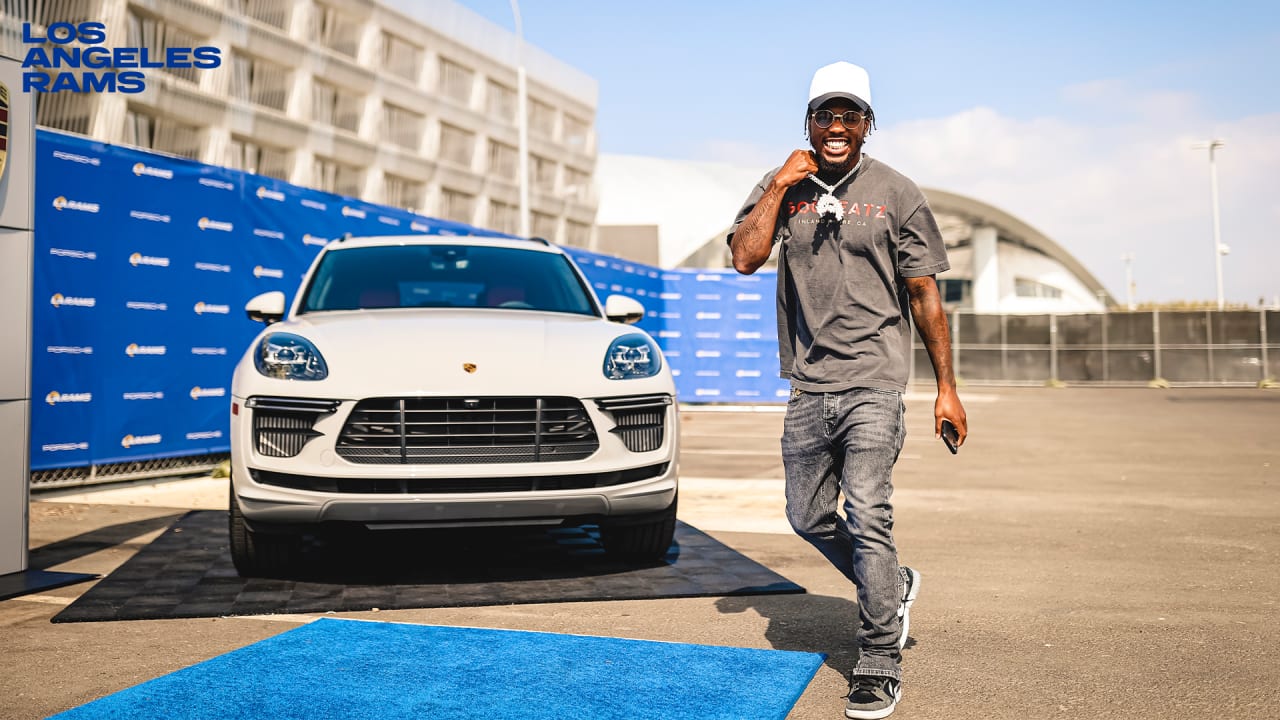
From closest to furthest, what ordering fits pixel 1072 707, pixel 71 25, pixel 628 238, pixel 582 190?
pixel 1072 707
pixel 71 25
pixel 628 238
pixel 582 190

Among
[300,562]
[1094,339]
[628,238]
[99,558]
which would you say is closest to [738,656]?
[300,562]

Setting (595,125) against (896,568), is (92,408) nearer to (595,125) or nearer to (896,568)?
(896,568)

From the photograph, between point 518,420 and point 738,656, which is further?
point 518,420

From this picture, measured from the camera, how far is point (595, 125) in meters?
76.4

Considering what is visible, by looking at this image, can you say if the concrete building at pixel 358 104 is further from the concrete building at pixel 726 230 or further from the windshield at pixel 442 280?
the windshield at pixel 442 280

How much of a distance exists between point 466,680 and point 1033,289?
77.9 m

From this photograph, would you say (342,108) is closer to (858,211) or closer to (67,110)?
(67,110)

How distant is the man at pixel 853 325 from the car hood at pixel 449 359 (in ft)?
5.29

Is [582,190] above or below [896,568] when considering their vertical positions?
above

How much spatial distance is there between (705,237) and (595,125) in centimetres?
1281

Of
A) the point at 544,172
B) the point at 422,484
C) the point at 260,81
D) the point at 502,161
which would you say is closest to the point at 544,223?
the point at 544,172

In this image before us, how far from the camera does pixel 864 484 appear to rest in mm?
3521

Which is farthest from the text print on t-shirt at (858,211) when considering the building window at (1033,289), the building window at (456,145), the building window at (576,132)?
the building window at (1033,289)

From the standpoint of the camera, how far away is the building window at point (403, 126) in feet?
187
